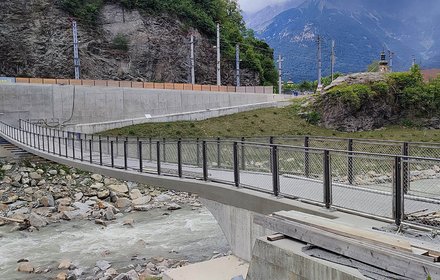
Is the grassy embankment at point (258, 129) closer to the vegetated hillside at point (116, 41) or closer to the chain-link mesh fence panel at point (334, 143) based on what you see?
the chain-link mesh fence panel at point (334, 143)

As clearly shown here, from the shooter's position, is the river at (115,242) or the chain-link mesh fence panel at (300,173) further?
the river at (115,242)

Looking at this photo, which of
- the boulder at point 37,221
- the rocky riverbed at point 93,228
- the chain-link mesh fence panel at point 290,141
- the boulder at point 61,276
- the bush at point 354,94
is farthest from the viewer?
the bush at point 354,94

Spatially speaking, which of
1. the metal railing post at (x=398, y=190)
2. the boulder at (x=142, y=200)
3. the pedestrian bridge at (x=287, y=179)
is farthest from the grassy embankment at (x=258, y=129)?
the metal railing post at (x=398, y=190)

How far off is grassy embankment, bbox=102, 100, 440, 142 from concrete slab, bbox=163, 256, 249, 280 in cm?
2523

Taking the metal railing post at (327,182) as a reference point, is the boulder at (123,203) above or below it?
below

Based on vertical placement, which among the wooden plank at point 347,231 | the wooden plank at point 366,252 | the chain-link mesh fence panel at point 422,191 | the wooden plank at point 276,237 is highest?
the chain-link mesh fence panel at point 422,191

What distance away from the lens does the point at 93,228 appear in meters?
19.7

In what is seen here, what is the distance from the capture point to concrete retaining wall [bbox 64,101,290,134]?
1404 inches

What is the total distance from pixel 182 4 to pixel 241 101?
89.1 feet

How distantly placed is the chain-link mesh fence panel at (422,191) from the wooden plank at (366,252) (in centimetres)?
142

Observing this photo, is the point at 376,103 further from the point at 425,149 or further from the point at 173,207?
the point at 425,149

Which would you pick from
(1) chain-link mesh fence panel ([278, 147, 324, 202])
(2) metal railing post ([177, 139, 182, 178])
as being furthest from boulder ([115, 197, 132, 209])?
(1) chain-link mesh fence panel ([278, 147, 324, 202])

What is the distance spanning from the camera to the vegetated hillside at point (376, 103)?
41219 millimetres

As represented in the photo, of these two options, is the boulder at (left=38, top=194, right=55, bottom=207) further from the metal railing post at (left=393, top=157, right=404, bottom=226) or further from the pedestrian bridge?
the metal railing post at (left=393, top=157, right=404, bottom=226)
